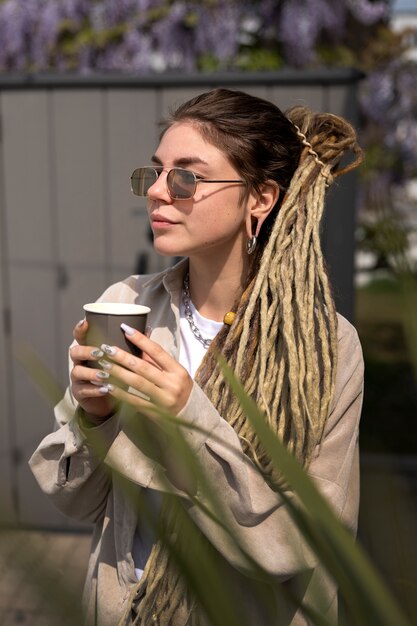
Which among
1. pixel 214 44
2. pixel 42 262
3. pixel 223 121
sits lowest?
pixel 42 262

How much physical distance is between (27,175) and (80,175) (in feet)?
0.92

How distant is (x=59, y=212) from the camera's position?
13.1 ft

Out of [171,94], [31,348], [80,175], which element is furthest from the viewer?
[31,348]

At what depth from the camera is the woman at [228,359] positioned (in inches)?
51.0

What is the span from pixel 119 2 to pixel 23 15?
0.77 metres

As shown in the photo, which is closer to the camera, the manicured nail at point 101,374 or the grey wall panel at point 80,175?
the manicured nail at point 101,374

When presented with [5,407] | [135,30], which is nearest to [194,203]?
[5,407]

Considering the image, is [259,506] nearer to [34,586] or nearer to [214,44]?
[34,586]

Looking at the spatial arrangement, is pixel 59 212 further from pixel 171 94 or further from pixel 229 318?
pixel 229 318

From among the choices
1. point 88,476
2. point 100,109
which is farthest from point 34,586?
point 100,109

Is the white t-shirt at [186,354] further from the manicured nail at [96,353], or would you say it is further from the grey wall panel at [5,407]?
the grey wall panel at [5,407]

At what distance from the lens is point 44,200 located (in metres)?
4.01

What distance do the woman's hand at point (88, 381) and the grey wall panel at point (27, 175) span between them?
2791 mm

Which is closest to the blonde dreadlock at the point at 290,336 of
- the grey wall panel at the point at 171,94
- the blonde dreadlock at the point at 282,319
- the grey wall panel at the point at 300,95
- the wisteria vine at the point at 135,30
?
the blonde dreadlock at the point at 282,319
